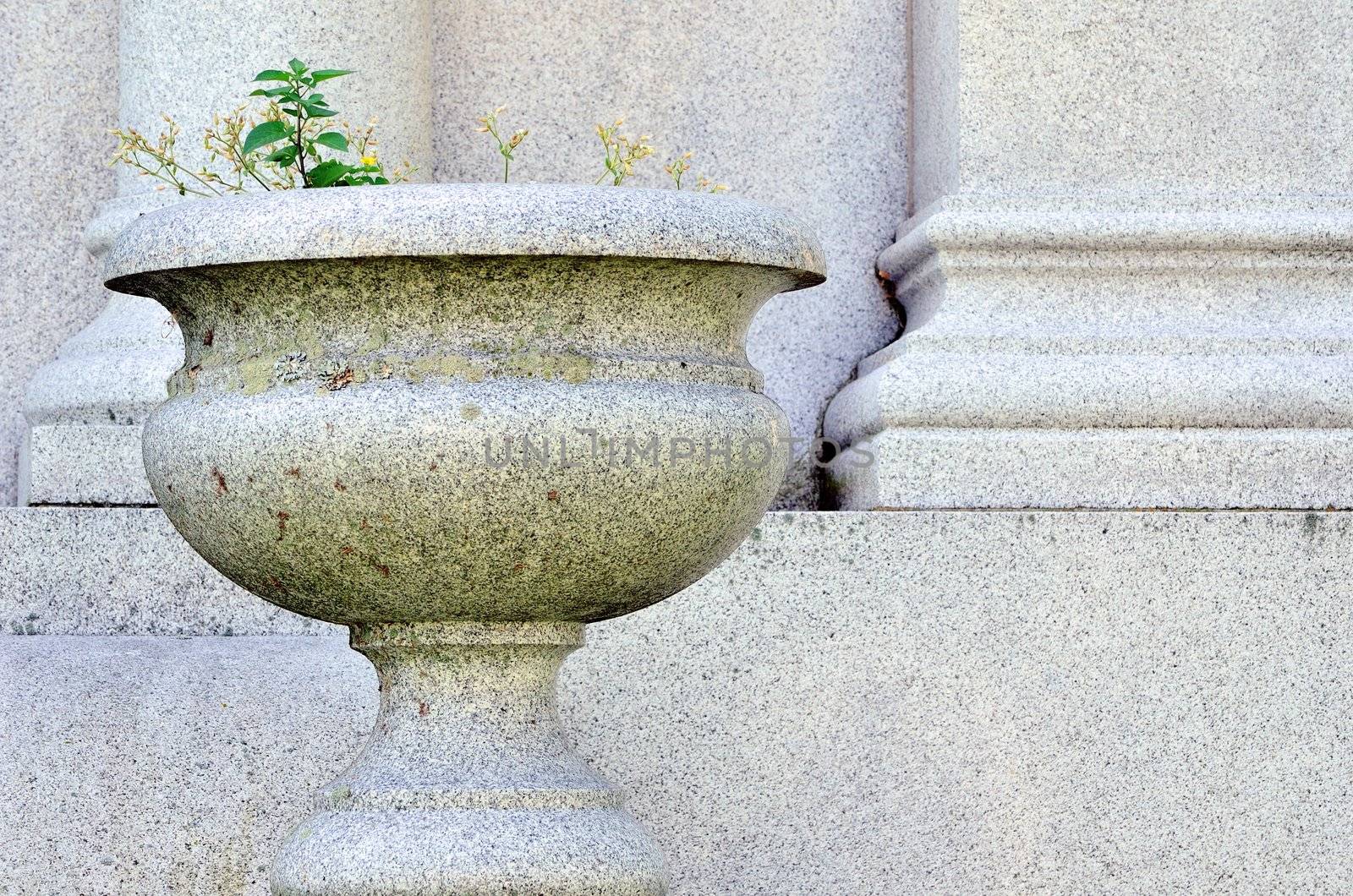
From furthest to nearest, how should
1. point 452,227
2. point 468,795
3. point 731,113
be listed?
1. point 731,113
2. point 468,795
3. point 452,227

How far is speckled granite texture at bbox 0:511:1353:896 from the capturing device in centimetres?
385

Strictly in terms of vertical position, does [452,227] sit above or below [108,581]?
above

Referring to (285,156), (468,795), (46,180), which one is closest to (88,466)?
(46,180)

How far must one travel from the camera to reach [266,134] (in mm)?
3090

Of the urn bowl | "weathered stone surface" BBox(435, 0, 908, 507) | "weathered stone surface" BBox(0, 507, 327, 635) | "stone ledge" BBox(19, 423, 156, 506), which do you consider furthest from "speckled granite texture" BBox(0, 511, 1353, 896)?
"weathered stone surface" BBox(435, 0, 908, 507)

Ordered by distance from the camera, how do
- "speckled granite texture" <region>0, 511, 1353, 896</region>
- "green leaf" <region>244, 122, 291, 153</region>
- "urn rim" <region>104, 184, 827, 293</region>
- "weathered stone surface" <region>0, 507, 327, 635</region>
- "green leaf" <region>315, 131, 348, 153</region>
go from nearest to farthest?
1. "urn rim" <region>104, 184, 827, 293</region>
2. "green leaf" <region>244, 122, 291, 153</region>
3. "green leaf" <region>315, 131, 348, 153</region>
4. "speckled granite texture" <region>0, 511, 1353, 896</region>
5. "weathered stone surface" <region>0, 507, 327, 635</region>

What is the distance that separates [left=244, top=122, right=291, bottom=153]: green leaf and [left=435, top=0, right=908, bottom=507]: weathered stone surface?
2049 mm

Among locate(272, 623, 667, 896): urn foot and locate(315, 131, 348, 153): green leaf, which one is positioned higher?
locate(315, 131, 348, 153): green leaf

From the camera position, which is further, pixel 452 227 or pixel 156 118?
pixel 156 118

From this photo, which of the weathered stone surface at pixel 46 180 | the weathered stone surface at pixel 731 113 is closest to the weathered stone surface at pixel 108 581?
the weathered stone surface at pixel 46 180

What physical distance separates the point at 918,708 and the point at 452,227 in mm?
1912

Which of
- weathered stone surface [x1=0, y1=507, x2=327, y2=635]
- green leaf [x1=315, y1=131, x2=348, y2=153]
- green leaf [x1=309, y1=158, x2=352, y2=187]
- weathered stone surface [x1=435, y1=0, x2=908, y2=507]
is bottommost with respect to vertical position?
weathered stone surface [x1=0, y1=507, x2=327, y2=635]

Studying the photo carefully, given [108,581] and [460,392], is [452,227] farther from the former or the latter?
[108,581]

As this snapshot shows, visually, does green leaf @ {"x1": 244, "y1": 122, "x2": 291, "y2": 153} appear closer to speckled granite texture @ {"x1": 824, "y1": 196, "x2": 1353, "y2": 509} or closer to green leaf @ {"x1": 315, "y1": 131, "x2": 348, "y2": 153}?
green leaf @ {"x1": 315, "y1": 131, "x2": 348, "y2": 153}
